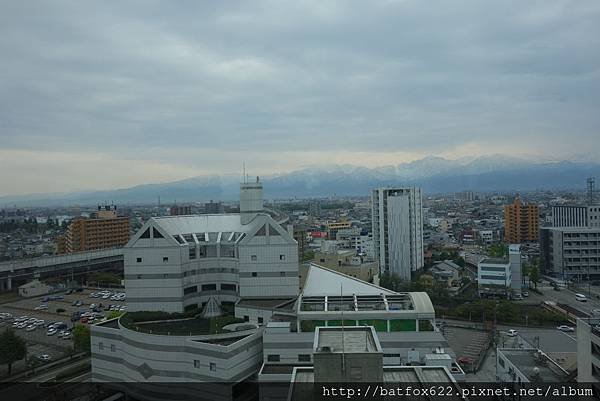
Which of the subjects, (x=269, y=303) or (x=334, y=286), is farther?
(x=334, y=286)

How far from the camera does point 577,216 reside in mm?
36031

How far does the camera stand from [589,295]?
79.0 ft

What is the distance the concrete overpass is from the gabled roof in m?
22.4

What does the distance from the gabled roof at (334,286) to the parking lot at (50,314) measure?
373 inches

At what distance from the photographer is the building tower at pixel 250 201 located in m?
18.2

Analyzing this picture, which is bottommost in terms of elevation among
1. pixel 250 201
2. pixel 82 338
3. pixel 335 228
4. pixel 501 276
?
pixel 82 338

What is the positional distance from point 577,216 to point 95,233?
1501 inches

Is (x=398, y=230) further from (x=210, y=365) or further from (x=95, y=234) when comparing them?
(x=95, y=234)

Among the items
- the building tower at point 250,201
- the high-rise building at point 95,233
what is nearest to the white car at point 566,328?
the building tower at point 250,201

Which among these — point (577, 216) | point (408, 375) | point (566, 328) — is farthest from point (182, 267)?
point (577, 216)

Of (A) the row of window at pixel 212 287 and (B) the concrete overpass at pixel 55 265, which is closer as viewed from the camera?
(A) the row of window at pixel 212 287

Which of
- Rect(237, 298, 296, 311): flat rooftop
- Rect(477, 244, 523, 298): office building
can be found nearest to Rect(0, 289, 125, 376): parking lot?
Rect(237, 298, 296, 311): flat rooftop

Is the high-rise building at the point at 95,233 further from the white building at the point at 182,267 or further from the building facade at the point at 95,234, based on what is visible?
the white building at the point at 182,267

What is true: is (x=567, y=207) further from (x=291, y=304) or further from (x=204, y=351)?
(x=204, y=351)
